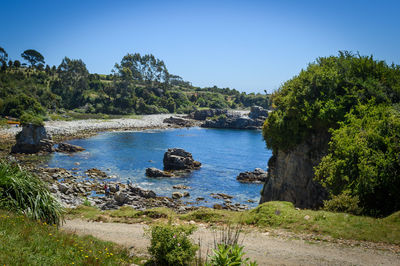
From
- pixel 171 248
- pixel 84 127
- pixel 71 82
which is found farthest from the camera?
pixel 71 82

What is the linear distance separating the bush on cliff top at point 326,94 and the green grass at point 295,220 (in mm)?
10006

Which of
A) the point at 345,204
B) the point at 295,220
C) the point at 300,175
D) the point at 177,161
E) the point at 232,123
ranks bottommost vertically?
Result: the point at 177,161

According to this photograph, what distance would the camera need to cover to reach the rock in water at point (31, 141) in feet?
164

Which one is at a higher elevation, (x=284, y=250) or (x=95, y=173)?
(x=284, y=250)

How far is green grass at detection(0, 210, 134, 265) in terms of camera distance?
26.3ft

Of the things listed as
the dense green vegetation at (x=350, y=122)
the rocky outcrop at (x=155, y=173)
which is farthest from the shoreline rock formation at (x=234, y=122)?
the dense green vegetation at (x=350, y=122)

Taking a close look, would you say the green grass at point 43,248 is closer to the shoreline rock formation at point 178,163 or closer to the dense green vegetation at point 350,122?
the dense green vegetation at point 350,122

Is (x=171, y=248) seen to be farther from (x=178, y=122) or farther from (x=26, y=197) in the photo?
(x=178, y=122)

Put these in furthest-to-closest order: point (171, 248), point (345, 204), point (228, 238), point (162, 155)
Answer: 1. point (162, 155)
2. point (345, 204)
3. point (228, 238)
4. point (171, 248)

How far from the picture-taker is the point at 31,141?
167 ft

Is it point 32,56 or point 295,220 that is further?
point 32,56

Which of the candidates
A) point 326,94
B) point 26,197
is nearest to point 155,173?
point 326,94

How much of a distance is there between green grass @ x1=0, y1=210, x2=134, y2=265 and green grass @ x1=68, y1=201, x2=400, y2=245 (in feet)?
17.1

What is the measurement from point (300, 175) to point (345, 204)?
31.6 ft
